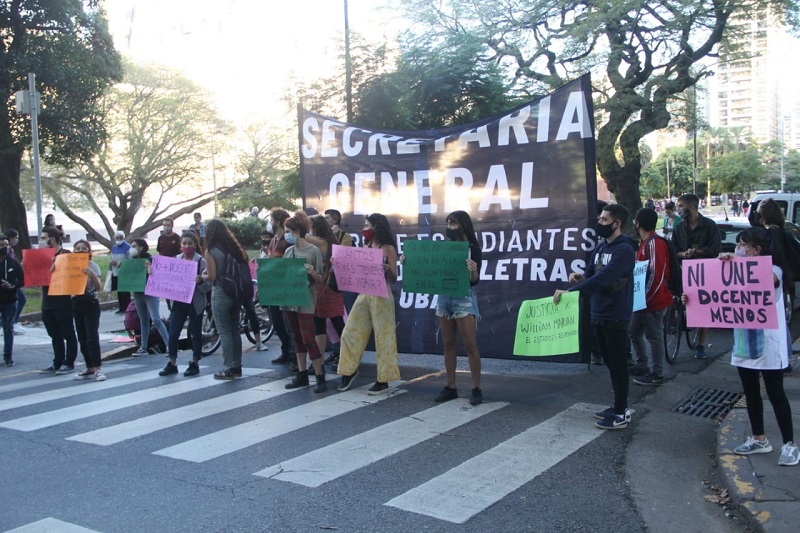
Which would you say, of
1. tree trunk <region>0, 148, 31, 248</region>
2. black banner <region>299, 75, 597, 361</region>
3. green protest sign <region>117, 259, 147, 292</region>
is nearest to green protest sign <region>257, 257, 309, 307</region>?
black banner <region>299, 75, 597, 361</region>

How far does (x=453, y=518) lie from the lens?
425 cm

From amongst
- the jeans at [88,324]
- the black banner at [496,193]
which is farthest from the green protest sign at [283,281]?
the jeans at [88,324]

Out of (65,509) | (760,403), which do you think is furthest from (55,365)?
(760,403)

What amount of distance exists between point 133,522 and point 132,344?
7284 mm

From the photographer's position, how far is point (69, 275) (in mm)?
8789

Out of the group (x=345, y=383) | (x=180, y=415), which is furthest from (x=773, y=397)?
(x=180, y=415)

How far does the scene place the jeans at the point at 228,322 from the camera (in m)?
8.34

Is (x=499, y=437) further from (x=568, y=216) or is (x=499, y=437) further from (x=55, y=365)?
(x=55, y=365)

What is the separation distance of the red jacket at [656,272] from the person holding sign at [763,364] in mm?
2396

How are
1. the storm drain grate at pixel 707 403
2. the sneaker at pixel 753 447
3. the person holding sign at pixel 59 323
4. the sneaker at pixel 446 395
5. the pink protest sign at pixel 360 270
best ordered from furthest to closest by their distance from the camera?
1. the person holding sign at pixel 59 323
2. the pink protest sign at pixel 360 270
3. the sneaker at pixel 446 395
4. the storm drain grate at pixel 707 403
5. the sneaker at pixel 753 447

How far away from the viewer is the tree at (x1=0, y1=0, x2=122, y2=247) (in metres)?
19.2

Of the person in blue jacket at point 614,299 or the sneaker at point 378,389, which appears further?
the sneaker at point 378,389

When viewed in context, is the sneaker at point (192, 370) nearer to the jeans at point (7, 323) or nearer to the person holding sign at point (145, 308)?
the person holding sign at point (145, 308)

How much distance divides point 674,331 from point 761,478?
15.4ft
